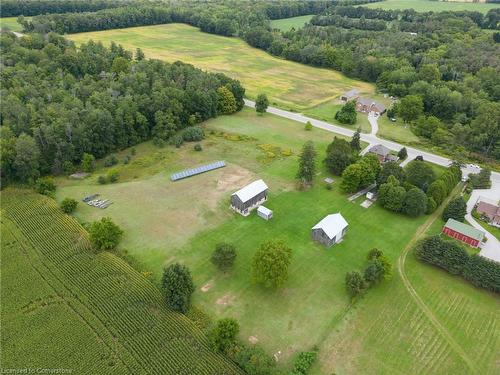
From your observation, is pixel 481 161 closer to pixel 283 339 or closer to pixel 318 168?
pixel 318 168

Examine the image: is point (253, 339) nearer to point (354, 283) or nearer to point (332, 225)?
point (354, 283)

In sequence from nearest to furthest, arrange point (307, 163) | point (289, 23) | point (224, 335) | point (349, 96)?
point (224, 335)
point (307, 163)
point (349, 96)
point (289, 23)

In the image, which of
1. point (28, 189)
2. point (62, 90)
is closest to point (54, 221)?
point (28, 189)

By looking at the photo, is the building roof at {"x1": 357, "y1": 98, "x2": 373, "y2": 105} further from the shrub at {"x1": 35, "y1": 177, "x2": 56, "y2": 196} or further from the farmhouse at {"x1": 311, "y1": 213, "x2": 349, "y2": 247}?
the shrub at {"x1": 35, "y1": 177, "x2": 56, "y2": 196}

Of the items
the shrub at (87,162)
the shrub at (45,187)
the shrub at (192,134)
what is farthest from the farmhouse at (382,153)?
the shrub at (45,187)

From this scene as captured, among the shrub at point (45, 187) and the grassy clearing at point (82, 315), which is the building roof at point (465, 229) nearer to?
the grassy clearing at point (82, 315)

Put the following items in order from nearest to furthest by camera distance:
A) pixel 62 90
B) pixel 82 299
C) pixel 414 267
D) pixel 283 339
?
pixel 283 339 → pixel 82 299 → pixel 414 267 → pixel 62 90

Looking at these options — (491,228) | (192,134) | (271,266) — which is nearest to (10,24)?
(192,134)
